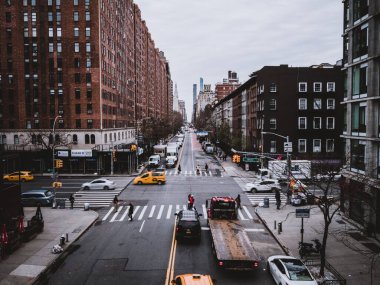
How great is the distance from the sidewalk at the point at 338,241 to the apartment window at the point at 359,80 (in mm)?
10257

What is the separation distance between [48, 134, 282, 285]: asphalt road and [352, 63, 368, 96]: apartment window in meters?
13.6

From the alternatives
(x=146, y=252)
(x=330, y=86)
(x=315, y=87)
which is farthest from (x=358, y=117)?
(x=330, y=86)

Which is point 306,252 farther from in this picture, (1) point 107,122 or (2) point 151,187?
(1) point 107,122

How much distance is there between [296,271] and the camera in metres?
17.4

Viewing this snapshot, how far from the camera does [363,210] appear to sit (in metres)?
27.9

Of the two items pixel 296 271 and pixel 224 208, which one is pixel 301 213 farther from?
pixel 224 208

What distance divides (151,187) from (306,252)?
29867mm

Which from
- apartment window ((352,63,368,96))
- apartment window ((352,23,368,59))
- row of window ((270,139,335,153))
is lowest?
row of window ((270,139,335,153))

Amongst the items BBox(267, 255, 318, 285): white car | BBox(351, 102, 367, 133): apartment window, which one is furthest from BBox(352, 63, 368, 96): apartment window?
BBox(267, 255, 318, 285): white car

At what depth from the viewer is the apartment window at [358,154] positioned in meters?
28.5

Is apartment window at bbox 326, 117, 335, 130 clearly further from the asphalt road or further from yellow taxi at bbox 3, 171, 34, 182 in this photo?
yellow taxi at bbox 3, 171, 34, 182

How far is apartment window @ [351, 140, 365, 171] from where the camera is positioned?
93.5ft

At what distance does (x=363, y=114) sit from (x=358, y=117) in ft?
2.69

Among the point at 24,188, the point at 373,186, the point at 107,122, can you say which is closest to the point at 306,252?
the point at 373,186
